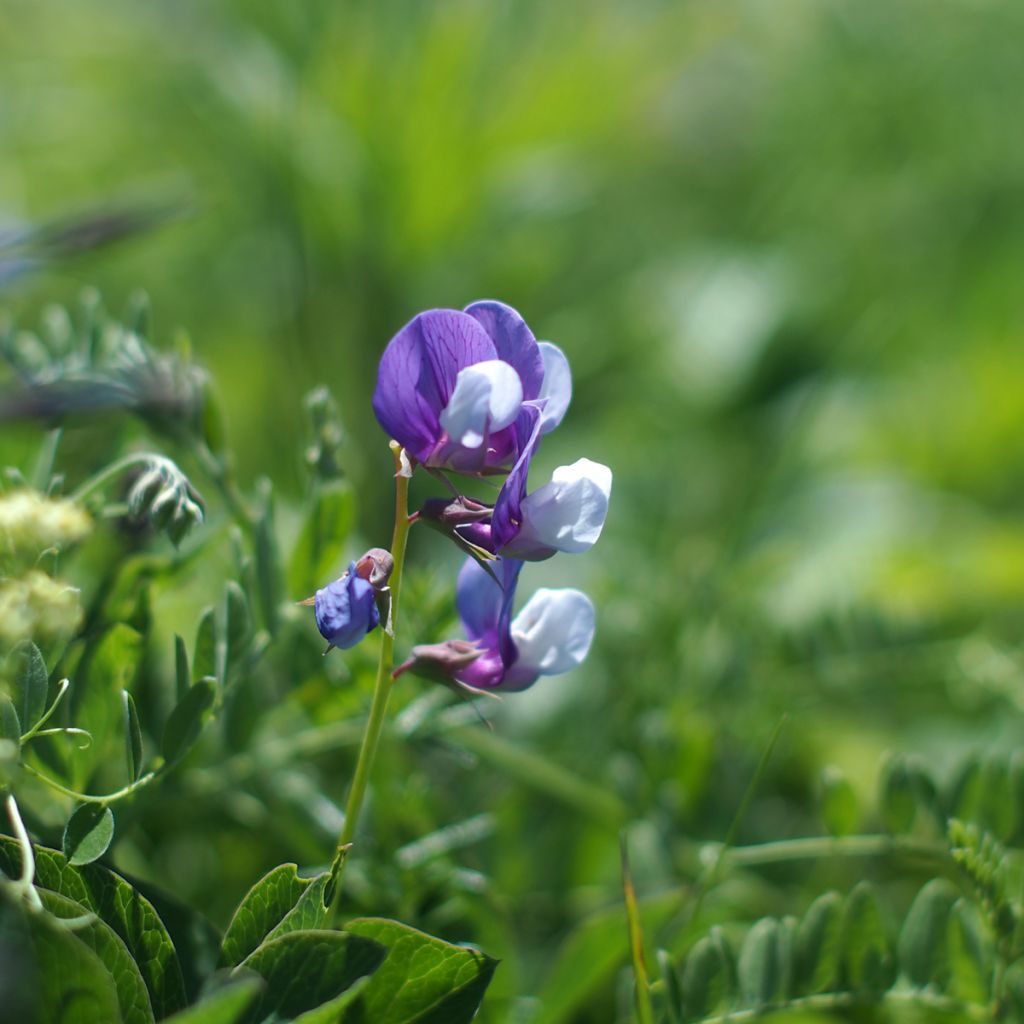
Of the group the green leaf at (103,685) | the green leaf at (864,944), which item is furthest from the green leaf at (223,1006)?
the green leaf at (864,944)

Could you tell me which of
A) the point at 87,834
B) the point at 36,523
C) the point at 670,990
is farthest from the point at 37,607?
the point at 670,990

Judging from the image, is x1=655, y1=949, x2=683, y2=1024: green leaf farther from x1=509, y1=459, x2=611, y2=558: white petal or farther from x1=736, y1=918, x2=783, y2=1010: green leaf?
x1=509, y1=459, x2=611, y2=558: white petal

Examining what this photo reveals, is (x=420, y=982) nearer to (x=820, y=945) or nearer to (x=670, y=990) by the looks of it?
(x=670, y=990)

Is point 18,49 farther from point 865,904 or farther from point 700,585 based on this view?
point 865,904

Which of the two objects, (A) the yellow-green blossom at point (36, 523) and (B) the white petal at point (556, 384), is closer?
(A) the yellow-green blossom at point (36, 523)

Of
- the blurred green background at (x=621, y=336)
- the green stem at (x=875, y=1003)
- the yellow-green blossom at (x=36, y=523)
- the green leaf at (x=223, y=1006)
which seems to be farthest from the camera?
the blurred green background at (x=621, y=336)

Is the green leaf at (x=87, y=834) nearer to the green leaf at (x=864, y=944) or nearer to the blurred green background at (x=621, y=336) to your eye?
the blurred green background at (x=621, y=336)
